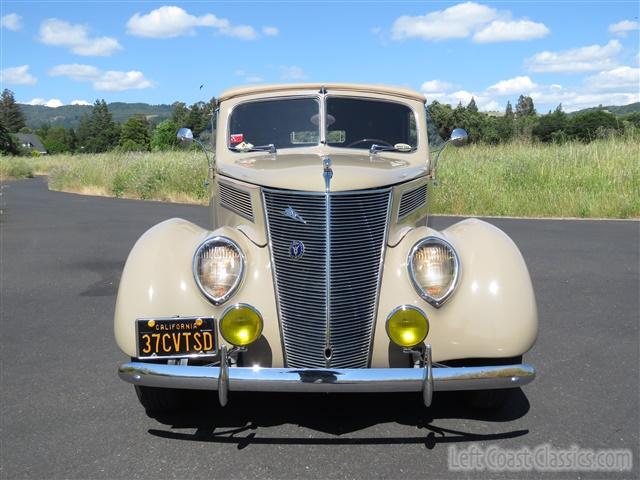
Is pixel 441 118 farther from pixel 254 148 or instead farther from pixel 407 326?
pixel 407 326

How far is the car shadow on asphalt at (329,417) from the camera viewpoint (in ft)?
11.2

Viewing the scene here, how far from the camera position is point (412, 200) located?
3.91 metres

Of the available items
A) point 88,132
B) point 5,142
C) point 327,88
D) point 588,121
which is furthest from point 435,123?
point 88,132

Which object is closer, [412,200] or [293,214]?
[293,214]

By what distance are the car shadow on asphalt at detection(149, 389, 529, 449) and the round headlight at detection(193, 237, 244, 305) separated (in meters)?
0.77

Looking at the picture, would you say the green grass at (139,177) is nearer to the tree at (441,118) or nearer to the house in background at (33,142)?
the tree at (441,118)

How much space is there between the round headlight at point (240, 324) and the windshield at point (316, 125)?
5.46 feet

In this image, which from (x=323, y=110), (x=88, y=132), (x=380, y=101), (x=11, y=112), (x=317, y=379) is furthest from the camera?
(x=11, y=112)

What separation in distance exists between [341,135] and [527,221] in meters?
9.59

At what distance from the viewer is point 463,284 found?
345 cm

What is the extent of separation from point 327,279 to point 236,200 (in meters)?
0.87

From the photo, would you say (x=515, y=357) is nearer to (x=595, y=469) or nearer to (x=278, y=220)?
(x=595, y=469)

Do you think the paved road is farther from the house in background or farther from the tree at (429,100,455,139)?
the house in background

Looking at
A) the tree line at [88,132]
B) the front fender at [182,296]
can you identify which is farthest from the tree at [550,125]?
the tree line at [88,132]
